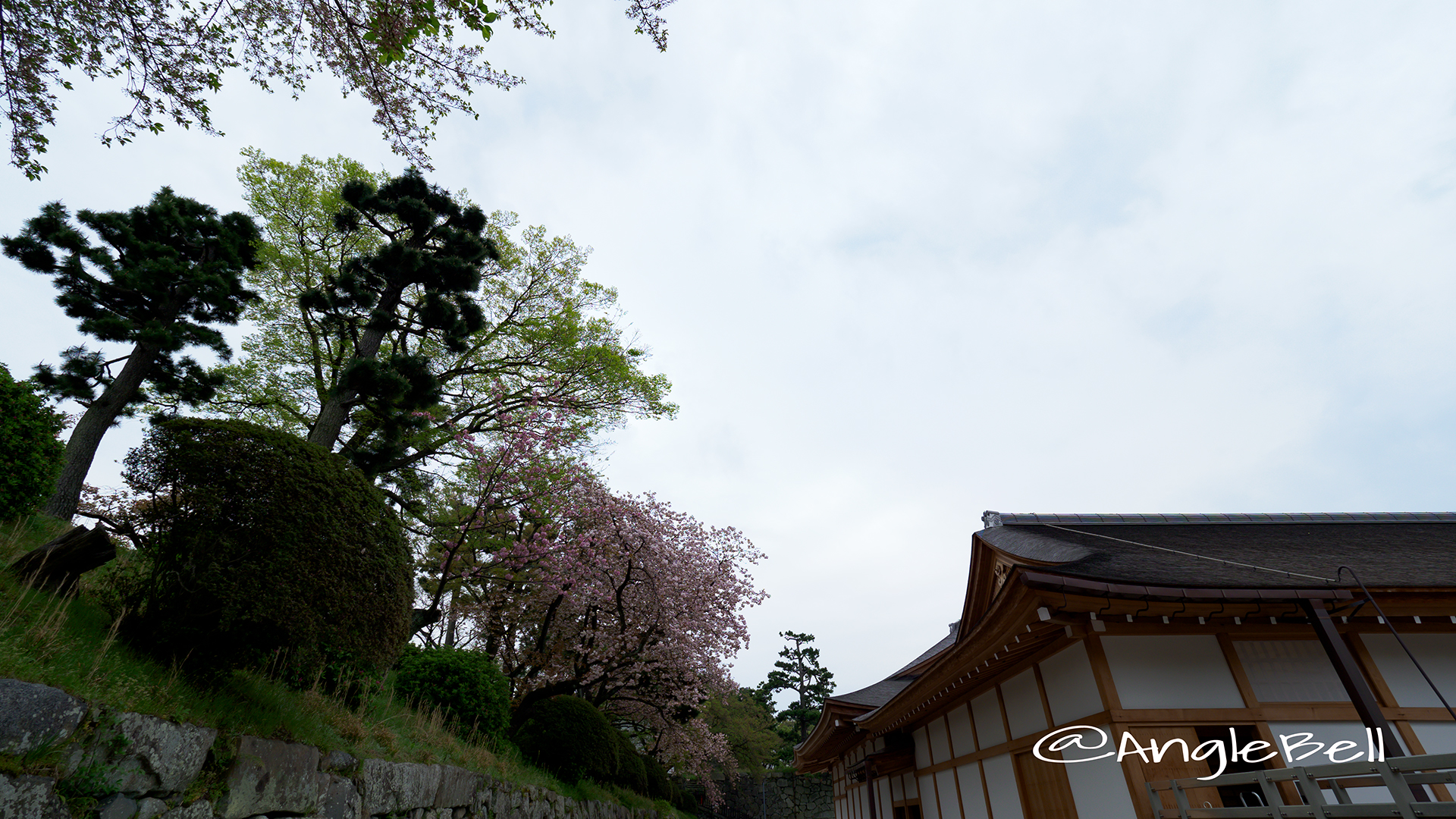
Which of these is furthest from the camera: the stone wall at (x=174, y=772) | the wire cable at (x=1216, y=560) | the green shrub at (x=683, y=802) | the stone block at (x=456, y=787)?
the green shrub at (x=683, y=802)

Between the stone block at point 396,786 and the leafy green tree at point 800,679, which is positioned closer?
the stone block at point 396,786

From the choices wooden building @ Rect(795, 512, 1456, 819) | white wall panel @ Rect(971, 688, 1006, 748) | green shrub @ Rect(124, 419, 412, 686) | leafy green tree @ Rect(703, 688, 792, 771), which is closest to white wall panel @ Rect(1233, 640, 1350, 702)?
wooden building @ Rect(795, 512, 1456, 819)

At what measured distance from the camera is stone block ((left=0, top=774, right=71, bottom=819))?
242 centimetres

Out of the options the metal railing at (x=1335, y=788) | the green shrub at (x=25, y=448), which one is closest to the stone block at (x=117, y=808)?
the green shrub at (x=25, y=448)

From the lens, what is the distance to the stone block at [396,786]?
4.91 meters

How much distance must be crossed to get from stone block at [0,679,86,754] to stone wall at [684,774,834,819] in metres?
28.3

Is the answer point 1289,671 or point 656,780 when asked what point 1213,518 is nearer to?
point 1289,671

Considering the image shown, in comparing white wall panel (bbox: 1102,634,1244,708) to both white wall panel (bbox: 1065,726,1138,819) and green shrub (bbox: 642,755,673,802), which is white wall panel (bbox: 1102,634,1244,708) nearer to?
white wall panel (bbox: 1065,726,1138,819)

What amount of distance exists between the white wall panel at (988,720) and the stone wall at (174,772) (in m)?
6.08

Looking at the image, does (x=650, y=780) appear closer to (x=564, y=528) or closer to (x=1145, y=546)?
(x=564, y=528)

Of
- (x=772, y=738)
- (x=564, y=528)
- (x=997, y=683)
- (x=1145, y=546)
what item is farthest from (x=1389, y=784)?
(x=772, y=738)

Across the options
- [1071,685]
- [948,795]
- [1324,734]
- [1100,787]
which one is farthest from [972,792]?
[1324,734]

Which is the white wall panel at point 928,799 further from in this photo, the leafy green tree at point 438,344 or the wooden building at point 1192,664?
the leafy green tree at point 438,344

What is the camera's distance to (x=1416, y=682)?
4949 mm
